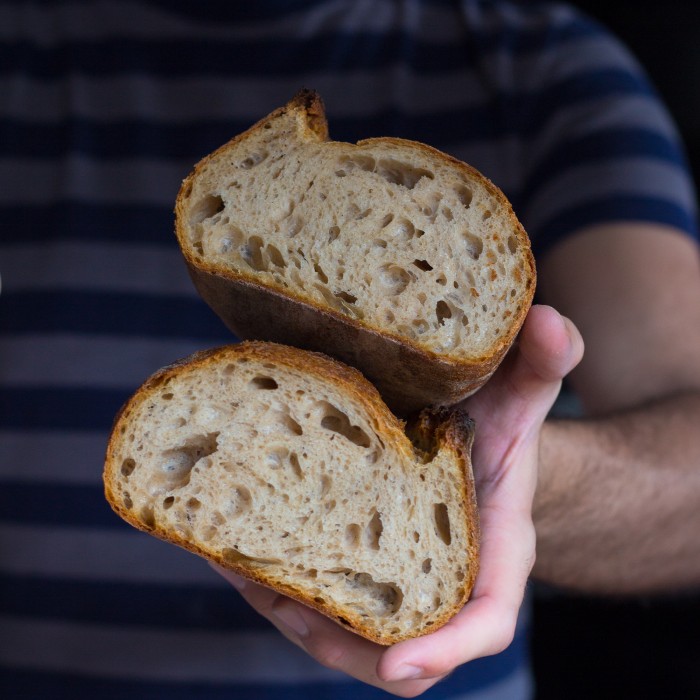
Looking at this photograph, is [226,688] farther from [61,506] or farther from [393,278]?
[393,278]

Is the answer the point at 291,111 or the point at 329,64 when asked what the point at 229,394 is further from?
the point at 329,64

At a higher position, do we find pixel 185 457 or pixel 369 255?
pixel 369 255

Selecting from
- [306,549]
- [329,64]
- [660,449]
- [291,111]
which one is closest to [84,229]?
[329,64]

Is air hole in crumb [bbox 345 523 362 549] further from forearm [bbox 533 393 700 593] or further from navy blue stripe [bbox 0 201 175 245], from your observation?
navy blue stripe [bbox 0 201 175 245]

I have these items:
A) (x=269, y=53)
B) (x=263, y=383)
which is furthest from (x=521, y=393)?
(x=269, y=53)

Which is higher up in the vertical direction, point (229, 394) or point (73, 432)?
point (229, 394)

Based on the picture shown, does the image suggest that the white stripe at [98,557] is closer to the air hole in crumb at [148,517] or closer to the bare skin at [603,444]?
the bare skin at [603,444]

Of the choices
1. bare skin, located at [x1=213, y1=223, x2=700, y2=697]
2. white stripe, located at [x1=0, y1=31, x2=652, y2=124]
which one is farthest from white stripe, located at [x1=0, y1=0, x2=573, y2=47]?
bare skin, located at [x1=213, y1=223, x2=700, y2=697]
